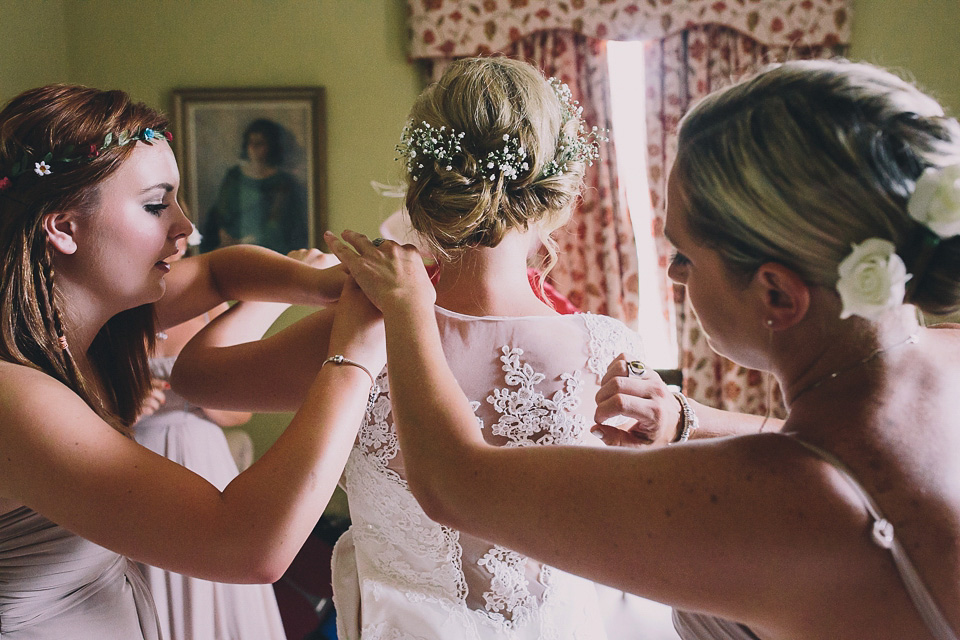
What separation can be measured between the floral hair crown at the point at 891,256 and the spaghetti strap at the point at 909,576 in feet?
0.55

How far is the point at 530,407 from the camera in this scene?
110cm

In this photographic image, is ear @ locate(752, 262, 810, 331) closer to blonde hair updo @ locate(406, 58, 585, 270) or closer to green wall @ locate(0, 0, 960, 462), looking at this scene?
blonde hair updo @ locate(406, 58, 585, 270)

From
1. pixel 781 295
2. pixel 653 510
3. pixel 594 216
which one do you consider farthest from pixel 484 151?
pixel 594 216

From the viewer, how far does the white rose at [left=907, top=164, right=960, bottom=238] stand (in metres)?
0.61

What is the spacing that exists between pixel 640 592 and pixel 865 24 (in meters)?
3.88

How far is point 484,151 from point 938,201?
0.69m

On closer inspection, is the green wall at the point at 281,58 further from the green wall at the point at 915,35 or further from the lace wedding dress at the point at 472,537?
the lace wedding dress at the point at 472,537

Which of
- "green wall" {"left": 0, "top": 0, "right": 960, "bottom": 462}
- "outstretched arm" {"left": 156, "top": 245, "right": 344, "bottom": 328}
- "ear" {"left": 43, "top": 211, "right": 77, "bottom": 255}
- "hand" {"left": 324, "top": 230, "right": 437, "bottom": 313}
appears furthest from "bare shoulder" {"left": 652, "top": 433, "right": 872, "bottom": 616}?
"green wall" {"left": 0, "top": 0, "right": 960, "bottom": 462}

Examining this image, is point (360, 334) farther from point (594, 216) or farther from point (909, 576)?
point (594, 216)

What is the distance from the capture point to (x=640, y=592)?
0.67 meters

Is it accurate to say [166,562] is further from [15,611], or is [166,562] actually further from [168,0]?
[168,0]

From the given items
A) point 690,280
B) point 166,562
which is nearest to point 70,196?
point 166,562

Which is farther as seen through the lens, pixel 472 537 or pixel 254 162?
pixel 254 162

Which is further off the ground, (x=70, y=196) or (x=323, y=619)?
(x=70, y=196)
